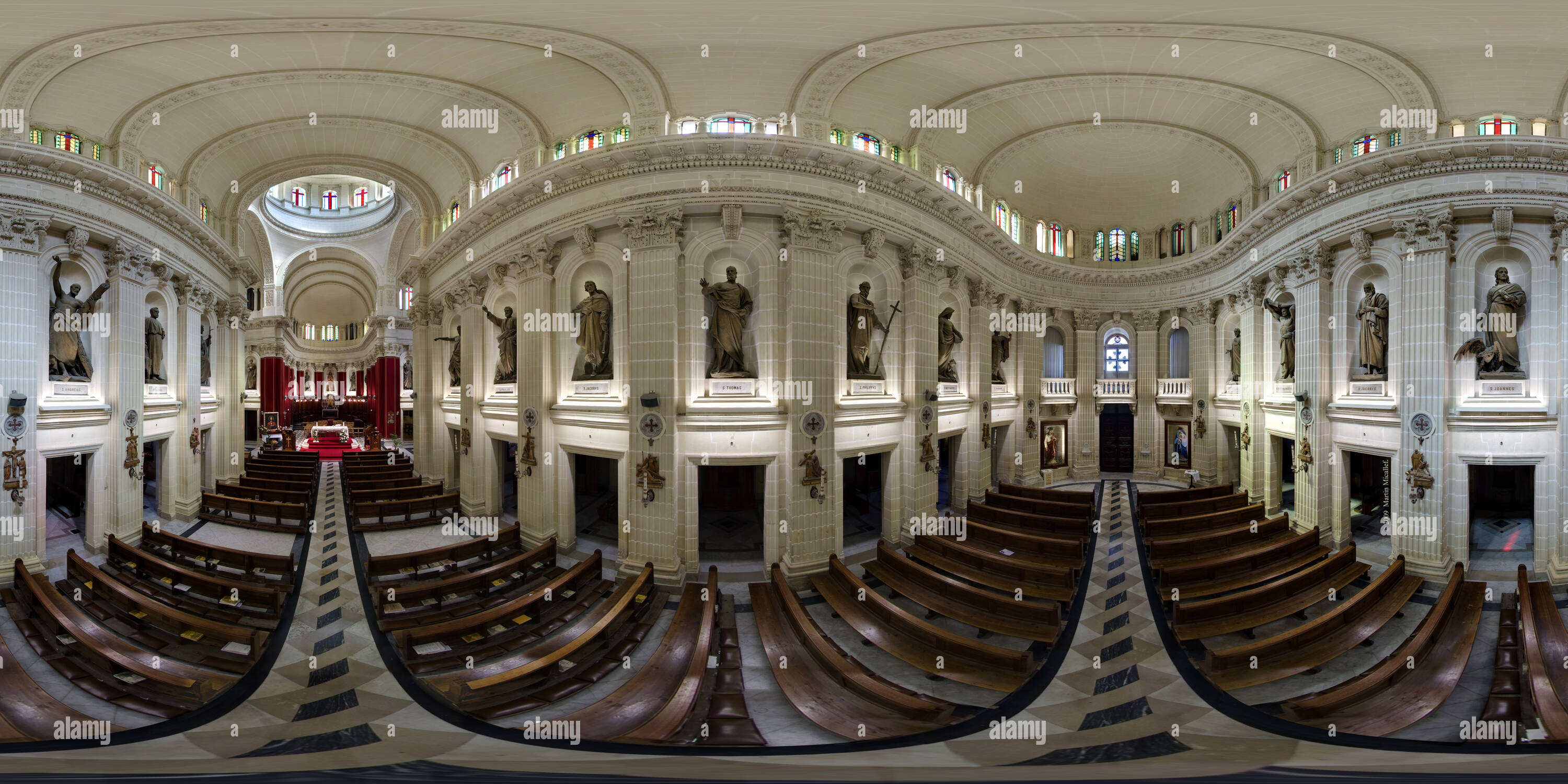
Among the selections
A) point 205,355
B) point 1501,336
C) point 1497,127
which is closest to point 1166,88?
point 1497,127

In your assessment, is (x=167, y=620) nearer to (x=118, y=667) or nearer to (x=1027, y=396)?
(x=118, y=667)

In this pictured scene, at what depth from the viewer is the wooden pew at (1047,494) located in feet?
54.6

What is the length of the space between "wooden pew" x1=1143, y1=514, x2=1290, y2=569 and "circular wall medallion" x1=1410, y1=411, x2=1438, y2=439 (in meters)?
3.02

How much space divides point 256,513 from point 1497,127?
31.2 meters

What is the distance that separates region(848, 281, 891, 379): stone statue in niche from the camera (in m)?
14.5

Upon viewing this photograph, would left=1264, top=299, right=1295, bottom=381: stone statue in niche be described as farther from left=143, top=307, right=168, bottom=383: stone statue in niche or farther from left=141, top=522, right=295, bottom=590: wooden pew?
left=143, top=307, right=168, bottom=383: stone statue in niche

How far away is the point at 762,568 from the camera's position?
13156 mm

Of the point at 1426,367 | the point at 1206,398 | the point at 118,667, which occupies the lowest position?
the point at 118,667

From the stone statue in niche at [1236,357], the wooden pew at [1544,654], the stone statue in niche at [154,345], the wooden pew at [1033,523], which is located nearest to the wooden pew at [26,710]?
the stone statue in niche at [154,345]

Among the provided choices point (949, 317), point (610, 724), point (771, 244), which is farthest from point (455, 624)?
point (949, 317)

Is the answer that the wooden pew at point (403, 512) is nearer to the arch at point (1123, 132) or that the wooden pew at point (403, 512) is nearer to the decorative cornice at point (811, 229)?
the decorative cornice at point (811, 229)

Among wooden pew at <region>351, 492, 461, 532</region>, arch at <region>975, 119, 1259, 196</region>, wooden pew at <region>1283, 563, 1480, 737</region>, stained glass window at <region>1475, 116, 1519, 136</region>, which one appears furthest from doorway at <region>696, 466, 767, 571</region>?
stained glass window at <region>1475, 116, 1519, 136</region>

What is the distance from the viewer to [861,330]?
14594mm

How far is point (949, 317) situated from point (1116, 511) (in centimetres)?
739
